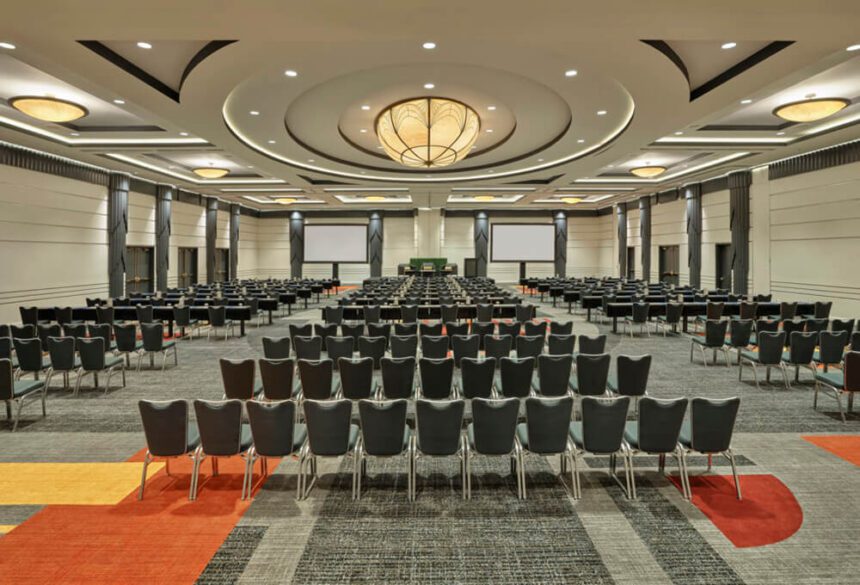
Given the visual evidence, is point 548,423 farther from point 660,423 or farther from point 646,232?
point 646,232

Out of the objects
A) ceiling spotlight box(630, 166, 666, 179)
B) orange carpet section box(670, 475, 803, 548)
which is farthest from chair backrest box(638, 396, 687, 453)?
ceiling spotlight box(630, 166, 666, 179)

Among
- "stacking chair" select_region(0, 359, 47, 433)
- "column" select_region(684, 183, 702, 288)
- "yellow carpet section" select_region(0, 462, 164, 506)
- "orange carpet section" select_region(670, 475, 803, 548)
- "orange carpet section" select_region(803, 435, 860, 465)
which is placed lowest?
"yellow carpet section" select_region(0, 462, 164, 506)

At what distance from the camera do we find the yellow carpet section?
12.7 ft

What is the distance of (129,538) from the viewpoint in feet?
10.9

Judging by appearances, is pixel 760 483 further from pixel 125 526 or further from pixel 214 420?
pixel 125 526

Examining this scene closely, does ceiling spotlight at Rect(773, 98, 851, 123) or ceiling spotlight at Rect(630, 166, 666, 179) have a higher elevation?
ceiling spotlight at Rect(630, 166, 666, 179)

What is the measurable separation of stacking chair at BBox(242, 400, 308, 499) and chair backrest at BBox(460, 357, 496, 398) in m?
2.13

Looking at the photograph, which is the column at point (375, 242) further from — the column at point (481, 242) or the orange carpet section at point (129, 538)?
the orange carpet section at point (129, 538)

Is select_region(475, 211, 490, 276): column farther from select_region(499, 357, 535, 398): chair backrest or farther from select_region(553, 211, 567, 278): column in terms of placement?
select_region(499, 357, 535, 398): chair backrest

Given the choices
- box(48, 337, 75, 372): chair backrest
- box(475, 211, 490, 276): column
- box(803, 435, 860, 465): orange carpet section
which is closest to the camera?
box(803, 435, 860, 465): orange carpet section

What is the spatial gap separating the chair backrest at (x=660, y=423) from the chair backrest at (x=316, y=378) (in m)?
3.17

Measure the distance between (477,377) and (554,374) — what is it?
34.6 inches

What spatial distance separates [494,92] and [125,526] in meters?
9.41

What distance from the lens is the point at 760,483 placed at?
4.10 meters
